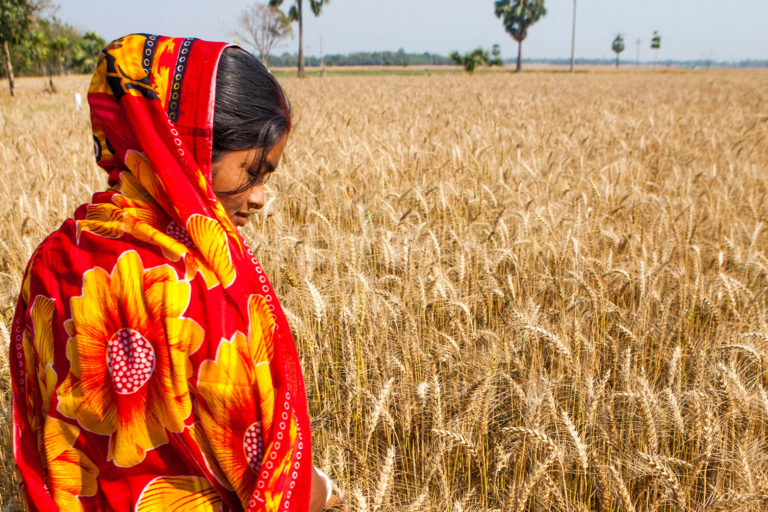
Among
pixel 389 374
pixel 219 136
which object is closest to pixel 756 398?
pixel 389 374

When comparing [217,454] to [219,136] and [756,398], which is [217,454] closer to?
[219,136]

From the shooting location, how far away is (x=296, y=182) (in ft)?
11.4

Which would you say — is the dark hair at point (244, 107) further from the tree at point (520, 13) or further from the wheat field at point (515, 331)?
the tree at point (520, 13)

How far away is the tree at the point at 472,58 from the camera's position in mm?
43219

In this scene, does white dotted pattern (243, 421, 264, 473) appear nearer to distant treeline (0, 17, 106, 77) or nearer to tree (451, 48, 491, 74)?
distant treeline (0, 17, 106, 77)

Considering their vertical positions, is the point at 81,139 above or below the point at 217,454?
above

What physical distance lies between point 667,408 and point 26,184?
165 inches

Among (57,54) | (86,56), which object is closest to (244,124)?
(57,54)

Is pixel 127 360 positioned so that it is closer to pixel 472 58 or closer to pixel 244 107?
pixel 244 107

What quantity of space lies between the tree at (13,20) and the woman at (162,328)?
61.7 ft

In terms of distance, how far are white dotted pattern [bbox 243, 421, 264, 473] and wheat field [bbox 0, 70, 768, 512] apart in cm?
31

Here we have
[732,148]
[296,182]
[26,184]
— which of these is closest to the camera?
[296,182]

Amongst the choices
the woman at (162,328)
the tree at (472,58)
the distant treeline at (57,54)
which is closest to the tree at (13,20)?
the distant treeline at (57,54)

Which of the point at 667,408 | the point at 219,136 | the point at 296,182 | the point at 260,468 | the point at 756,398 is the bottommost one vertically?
the point at 667,408
